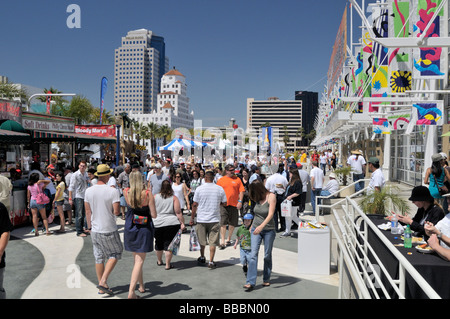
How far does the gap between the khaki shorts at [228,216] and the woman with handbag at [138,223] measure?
3140 mm

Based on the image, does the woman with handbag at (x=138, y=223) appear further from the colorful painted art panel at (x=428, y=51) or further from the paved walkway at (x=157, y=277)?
the colorful painted art panel at (x=428, y=51)

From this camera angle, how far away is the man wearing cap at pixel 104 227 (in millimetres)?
5195

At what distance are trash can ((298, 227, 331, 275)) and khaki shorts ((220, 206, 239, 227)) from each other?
86.8 inches

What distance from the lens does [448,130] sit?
11.4m

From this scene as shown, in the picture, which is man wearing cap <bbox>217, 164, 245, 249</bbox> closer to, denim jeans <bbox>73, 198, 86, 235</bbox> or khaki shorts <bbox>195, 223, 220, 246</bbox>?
khaki shorts <bbox>195, 223, 220, 246</bbox>

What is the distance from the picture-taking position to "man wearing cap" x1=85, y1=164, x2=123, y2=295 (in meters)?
5.20

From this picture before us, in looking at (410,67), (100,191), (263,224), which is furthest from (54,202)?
(410,67)

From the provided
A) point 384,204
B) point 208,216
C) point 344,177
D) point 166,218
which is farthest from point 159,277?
point 344,177

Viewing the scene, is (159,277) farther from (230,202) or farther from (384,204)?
(384,204)

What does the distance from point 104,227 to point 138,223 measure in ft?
1.60

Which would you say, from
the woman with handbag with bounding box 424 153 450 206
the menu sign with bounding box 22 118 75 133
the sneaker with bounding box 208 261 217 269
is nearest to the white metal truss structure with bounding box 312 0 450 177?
the woman with handbag with bounding box 424 153 450 206

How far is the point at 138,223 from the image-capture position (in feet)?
16.8

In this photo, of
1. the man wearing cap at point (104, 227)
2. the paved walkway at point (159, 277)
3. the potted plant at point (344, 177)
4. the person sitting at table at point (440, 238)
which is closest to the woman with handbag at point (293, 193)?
the paved walkway at point (159, 277)
